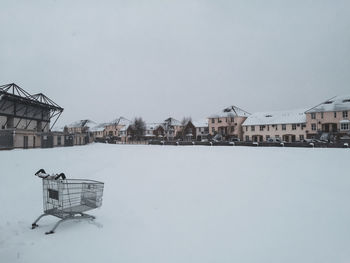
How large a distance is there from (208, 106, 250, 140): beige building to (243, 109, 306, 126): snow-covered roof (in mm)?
2647

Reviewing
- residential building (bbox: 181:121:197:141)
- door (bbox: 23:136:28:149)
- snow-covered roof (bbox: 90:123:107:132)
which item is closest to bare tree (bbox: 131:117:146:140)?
snow-covered roof (bbox: 90:123:107:132)

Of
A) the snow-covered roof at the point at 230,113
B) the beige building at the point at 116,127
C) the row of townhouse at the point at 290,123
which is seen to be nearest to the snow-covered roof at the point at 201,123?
the row of townhouse at the point at 290,123

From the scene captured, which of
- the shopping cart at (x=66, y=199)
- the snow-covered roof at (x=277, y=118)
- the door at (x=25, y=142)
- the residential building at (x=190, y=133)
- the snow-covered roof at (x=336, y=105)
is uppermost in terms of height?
Answer: the snow-covered roof at (x=336, y=105)

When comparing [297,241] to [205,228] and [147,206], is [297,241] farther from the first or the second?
[147,206]

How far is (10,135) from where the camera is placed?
94.7 feet

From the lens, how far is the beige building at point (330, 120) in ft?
144

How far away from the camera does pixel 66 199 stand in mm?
4797

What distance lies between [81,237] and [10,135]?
104ft

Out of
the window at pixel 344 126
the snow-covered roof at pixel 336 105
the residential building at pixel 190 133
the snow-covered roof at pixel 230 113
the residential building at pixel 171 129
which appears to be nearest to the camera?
the window at pixel 344 126

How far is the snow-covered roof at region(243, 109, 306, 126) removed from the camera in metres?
50.8

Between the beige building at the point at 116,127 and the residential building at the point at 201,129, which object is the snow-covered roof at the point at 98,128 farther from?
the residential building at the point at 201,129

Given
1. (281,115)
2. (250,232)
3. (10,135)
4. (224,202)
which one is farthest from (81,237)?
(281,115)

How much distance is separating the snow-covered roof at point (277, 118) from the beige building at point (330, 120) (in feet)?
8.06

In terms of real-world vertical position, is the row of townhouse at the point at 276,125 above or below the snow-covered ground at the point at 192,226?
above
